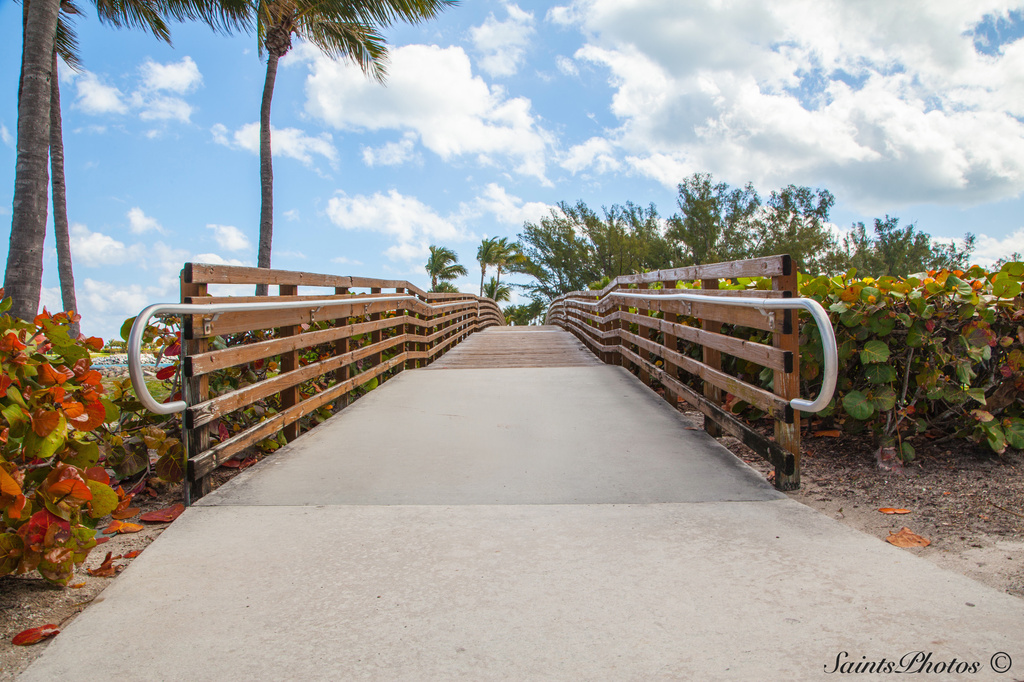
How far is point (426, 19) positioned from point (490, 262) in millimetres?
39319

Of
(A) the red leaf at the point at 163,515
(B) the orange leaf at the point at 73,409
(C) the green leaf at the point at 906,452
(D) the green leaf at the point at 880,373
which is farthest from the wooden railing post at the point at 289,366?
(C) the green leaf at the point at 906,452

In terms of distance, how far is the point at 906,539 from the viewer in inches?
110

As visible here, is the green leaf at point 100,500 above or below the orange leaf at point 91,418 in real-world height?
below

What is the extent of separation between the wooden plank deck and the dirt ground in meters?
4.47

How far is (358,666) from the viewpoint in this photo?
6.02ft

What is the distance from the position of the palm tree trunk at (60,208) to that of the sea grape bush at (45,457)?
38.4 ft

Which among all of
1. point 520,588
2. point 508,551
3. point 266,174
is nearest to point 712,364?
point 508,551

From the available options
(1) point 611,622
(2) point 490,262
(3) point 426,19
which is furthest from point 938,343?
(2) point 490,262

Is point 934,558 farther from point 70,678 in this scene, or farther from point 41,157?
point 41,157

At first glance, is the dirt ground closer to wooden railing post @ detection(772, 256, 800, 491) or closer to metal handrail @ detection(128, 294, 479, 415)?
wooden railing post @ detection(772, 256, 800, 491)

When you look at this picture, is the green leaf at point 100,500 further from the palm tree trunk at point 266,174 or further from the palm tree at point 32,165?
the palm tree trunk at point 266,174

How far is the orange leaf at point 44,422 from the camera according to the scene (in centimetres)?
232

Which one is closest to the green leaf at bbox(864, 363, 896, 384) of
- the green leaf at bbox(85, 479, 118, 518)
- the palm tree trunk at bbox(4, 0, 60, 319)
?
the green leaf at bbox(85, 479, 118, 518)

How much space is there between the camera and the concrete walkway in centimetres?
187
